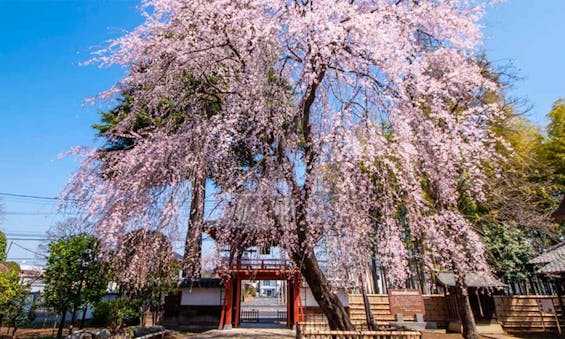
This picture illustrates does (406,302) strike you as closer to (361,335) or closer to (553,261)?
(361,335)

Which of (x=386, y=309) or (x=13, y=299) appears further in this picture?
(x=386, y=309)

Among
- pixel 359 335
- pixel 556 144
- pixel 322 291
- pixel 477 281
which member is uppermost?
pixel 556 144

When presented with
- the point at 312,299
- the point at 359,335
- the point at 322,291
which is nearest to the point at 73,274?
the point at 322,291

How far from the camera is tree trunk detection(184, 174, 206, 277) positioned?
5633 millimetres

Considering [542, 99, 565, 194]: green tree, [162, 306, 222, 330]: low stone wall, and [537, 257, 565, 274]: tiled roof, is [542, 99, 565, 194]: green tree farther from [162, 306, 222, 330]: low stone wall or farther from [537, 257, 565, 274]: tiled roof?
[162, 306, 222, 330]: low stone wall

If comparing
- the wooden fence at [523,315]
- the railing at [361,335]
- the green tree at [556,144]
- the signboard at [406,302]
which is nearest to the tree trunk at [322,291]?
the railing at [361,335]

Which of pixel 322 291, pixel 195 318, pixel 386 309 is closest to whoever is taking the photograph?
pixel 322 291

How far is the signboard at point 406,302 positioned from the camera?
973 cm

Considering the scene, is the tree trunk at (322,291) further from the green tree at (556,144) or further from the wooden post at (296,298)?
the green tree at (556,144)

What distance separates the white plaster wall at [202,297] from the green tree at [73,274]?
571 centimetres

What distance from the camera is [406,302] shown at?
9812 mm

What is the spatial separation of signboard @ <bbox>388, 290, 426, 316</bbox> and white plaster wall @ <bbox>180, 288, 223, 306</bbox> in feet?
28.8

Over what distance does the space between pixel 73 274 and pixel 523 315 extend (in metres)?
17.0

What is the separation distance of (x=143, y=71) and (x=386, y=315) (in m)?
13.9
